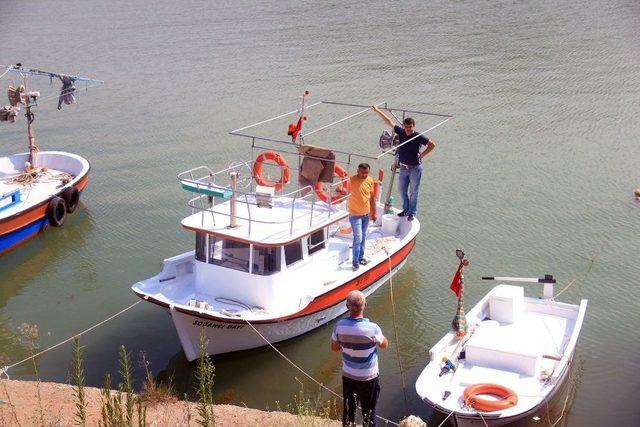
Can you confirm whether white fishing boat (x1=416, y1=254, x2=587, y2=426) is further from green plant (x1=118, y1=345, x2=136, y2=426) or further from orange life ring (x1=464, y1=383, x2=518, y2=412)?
Result: green plant (x1=118, y1=345, x2=136, y2=426)

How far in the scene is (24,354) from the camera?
13305mm

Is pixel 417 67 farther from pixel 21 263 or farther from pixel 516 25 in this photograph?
pixel 21 263

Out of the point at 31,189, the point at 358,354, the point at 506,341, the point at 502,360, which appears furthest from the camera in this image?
the point at 31,189

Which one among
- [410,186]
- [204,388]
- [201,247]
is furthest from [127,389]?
[410,186]

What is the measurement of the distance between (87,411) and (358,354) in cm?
376

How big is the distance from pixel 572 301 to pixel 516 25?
22583 mm

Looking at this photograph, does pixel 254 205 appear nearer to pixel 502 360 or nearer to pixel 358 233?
pixel 358 233

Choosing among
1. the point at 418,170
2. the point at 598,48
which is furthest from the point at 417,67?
the point at 418,170

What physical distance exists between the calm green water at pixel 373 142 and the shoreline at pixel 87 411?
1.27 meters

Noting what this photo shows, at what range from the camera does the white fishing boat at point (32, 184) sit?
17.1 meters

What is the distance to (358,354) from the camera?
8.73 m

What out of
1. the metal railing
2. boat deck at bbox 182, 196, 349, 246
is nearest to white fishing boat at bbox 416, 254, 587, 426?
boat deck at bbox 182, 196, 349, 246

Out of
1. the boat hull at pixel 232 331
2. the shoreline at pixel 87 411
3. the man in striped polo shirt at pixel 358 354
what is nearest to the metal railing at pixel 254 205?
the boat hull at pixel 232 331

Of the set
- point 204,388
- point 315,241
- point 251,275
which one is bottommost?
point 251,275
